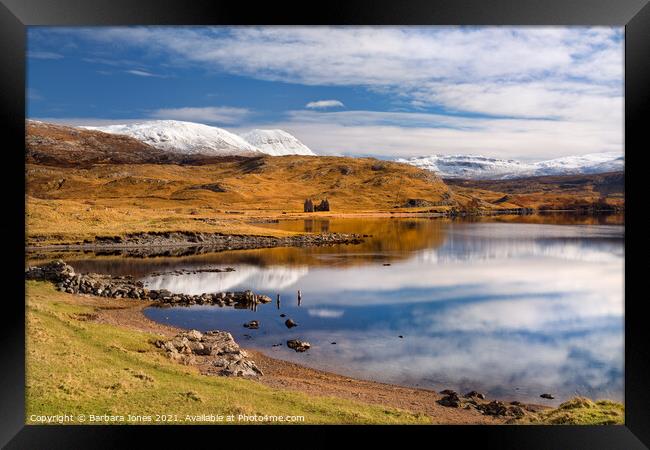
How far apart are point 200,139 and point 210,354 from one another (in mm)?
17935

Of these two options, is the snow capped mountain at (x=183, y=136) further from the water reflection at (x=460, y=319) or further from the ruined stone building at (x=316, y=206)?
the ruined stone building at (x=316, y=206)

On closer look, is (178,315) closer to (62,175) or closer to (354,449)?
(354,449)

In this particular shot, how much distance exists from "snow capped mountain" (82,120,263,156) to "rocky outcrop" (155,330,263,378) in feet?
33.1

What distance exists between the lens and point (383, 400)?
9.80 meters

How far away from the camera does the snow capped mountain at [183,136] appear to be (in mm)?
20703

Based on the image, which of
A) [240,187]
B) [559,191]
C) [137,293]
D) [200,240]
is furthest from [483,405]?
[559,191]

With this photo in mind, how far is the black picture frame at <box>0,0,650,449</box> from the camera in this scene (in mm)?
7406

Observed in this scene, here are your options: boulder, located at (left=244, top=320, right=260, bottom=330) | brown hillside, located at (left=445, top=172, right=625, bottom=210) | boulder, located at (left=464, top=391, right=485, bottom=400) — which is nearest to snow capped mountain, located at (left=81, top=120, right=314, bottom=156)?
boulder, located at (left=244, top=320, right=260, bottom=330)

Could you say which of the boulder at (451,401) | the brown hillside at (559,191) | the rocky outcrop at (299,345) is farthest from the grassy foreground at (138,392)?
the brown hillside at (559,191)

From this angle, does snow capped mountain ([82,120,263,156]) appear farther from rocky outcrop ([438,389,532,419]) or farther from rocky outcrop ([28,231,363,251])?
rocky outcrop ([438,389,532,419])

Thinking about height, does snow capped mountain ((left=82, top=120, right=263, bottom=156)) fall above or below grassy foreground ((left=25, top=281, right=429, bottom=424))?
above

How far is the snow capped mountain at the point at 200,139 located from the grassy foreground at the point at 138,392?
11.5 m
